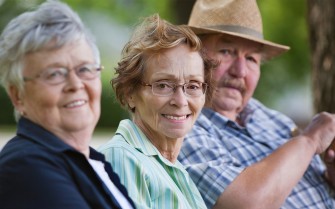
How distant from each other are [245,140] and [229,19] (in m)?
0.69

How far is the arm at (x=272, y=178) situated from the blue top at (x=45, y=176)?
3.00 feet

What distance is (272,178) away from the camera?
3383 mm

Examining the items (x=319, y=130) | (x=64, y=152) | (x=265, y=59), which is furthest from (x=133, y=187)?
(x=265, y=59)

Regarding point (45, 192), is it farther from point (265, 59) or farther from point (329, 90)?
point (329, 90)

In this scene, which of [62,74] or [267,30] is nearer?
[62,74]

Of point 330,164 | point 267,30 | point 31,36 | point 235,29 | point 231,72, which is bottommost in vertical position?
point 267,30

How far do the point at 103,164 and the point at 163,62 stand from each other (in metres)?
0.61

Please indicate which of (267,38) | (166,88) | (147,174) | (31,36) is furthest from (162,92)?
(267,38)

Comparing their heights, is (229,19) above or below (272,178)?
above

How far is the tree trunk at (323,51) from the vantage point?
5.02m

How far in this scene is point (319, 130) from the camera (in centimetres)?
385

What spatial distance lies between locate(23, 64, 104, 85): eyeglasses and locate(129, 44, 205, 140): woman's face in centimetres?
65

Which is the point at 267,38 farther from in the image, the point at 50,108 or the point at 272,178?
the point at 50,108

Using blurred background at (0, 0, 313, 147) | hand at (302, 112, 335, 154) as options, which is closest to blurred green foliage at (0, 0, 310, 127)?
blurred background at (0, 0, 313, 147)
